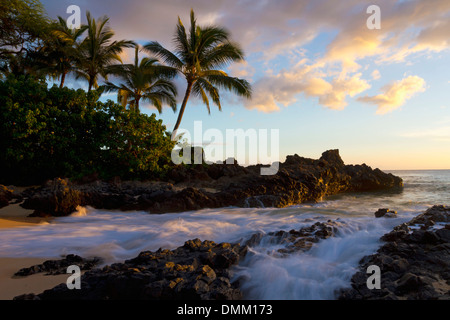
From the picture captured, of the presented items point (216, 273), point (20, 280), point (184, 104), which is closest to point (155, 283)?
point (216, 273)

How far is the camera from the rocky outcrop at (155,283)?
3006mm

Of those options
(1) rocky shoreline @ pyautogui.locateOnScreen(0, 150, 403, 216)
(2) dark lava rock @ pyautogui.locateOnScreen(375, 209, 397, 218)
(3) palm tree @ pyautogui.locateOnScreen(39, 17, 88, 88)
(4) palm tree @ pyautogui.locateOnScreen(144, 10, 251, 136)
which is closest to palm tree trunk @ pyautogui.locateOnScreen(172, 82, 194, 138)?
(4) palm tree @ pyautogui.locateOnScreen(144, 10, 251, 136)

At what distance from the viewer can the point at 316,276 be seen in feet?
12.1

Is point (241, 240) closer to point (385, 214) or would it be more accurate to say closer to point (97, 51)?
point (385, 214)

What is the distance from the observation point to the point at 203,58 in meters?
18.1

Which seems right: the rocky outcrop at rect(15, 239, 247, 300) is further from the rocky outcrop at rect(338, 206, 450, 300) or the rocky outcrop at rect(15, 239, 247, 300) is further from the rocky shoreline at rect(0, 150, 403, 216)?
the rocky shoreline at rect(0, 150, 403, 216)

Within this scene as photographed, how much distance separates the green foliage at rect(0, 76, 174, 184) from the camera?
12.5 meters

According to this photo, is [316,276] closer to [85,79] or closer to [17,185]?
[17,185]

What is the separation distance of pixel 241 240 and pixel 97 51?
2125cm

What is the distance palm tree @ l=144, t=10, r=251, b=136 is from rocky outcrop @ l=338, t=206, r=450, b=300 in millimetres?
14387

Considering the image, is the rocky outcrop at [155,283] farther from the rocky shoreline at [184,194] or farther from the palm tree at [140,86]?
the palm tree at [140,86]

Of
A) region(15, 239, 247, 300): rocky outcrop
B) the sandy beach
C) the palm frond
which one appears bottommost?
the sandy beach

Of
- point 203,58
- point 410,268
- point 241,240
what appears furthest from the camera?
point 203,58

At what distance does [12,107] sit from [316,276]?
14046 mm
